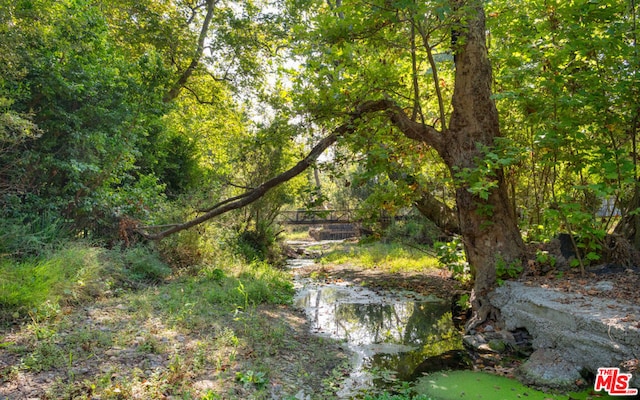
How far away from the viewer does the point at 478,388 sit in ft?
12.1

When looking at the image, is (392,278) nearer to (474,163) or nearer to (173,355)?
(474,163)

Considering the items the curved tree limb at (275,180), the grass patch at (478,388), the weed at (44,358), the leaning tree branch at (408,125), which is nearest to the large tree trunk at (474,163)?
the leaning tree branch at (408,125)

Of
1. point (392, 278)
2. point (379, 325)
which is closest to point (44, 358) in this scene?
point (379, 325)

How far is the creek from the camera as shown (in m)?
4.24

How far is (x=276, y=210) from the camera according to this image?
474 inches

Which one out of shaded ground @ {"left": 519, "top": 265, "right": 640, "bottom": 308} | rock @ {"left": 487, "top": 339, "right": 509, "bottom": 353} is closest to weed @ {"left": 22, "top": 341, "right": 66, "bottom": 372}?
rock @ {"left": 487, "top": 339, "right": 509, "bottom": 353}

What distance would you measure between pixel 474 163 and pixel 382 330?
2.88 metres

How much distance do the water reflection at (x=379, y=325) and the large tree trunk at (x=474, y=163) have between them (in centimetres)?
84

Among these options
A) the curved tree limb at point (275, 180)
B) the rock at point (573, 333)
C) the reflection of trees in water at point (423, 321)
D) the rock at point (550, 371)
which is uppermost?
the curved tree limb at point (275, 180)

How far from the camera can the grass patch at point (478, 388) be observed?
11.3ft

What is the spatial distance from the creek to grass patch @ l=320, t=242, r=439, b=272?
2632mm

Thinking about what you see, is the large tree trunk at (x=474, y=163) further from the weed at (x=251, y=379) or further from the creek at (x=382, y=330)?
the weed at (x=251, y=379)

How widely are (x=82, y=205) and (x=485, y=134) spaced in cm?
668

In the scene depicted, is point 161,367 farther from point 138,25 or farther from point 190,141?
point 190,141
